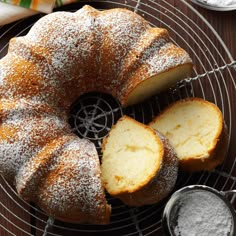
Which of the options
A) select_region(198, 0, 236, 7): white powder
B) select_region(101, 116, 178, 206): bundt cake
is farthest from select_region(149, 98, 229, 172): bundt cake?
select_region(198, 0, 236, 7): white powder

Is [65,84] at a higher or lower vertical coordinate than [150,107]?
higher

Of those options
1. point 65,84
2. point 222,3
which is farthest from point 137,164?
point 222,3

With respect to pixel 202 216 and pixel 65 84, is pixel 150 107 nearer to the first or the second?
pixel 65 84

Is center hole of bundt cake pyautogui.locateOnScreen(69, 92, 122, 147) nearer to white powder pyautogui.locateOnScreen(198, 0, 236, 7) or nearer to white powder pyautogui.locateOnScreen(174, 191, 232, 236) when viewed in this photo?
white powder pyautogui.locateOnScreen(174, 191, 232, 236)

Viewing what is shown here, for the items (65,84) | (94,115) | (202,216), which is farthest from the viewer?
(94,115)

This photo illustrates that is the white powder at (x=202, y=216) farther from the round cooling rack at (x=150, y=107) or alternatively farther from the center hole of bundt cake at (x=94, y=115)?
the center hole of bundt cake at (x=94, y=115)

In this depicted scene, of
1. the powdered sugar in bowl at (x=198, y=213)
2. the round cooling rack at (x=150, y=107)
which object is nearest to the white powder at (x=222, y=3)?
the round cooling rack at (x=150, y=107)
